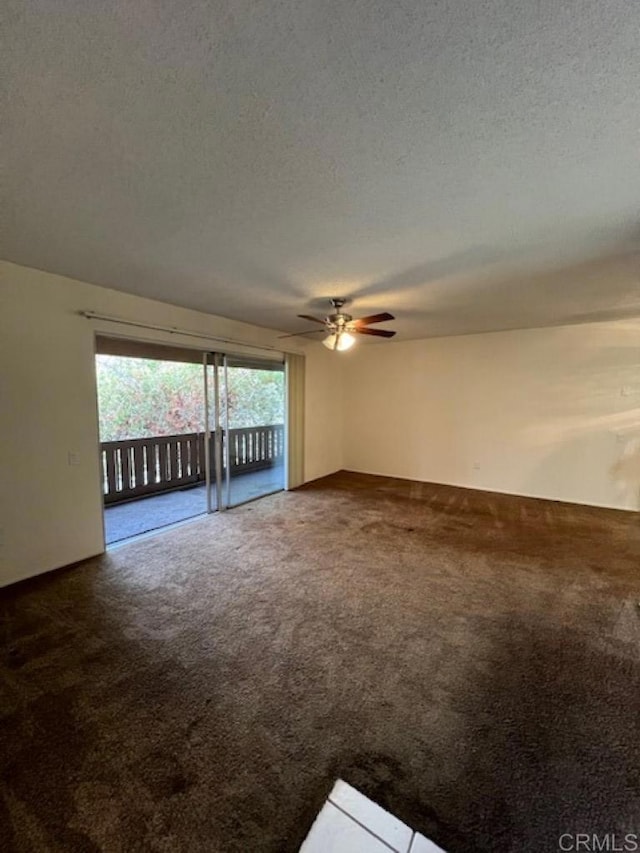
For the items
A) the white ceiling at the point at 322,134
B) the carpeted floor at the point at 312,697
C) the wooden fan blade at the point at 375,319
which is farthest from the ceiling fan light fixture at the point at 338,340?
the carpeted floor at the point at 312,697

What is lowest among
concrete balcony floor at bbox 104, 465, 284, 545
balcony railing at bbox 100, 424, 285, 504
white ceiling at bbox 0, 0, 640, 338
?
concrete balcony floor at bbox 104, 465, 284, 545

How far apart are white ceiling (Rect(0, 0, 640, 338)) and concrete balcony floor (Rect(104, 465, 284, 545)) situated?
9.31ft

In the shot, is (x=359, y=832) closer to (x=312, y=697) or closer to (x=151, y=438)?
(x=312, y=697)

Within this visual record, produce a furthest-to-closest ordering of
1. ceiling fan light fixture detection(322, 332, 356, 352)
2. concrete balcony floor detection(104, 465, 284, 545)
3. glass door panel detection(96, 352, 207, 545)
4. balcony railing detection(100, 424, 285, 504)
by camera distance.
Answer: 1. balcony railing detection(100, 424, 285, 504)
2. glass door panel detection(96, 352, 207, 545)
3. concrete balcony floor detection(104, 465, 284, 545)
4. ceiling fan light fixture detection(322, 332, 356, 352)

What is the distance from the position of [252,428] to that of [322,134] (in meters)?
4.20

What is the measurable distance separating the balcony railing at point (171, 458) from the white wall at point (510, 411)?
2130 mm

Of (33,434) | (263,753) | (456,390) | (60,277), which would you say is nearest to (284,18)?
(263,753)

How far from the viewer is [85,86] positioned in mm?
1180

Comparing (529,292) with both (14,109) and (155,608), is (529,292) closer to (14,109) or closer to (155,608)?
(14,109)

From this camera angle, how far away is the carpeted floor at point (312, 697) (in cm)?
134

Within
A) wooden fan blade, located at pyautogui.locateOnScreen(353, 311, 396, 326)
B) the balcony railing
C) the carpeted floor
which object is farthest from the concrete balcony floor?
wooden fan blade, located at pyautogui.locateOnScreen(353, 311, 396, 326)

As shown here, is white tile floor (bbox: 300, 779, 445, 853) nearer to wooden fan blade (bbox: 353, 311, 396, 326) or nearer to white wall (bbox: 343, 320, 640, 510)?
wooden fan blade (bbox: 353, 311, 396, 326)

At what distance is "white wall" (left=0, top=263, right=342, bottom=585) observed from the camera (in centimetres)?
280

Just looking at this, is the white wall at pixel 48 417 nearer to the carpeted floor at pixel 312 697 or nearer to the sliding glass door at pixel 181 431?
the carpeted floor at pixel 312 697
